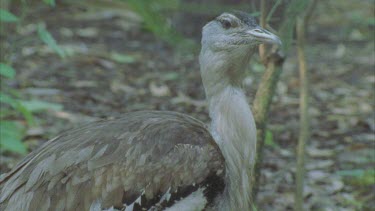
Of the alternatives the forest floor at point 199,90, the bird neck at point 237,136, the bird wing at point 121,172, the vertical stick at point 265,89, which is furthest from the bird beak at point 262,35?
the forest floor at point 199,90

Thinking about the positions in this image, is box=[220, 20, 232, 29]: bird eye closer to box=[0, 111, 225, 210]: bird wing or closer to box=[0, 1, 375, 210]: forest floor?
box=[0, 111, 225, 210]: bird wing

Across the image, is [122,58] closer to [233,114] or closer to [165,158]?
[233,114]

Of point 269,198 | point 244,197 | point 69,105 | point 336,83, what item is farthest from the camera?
point 336,83

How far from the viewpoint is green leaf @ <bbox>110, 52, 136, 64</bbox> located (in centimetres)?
815

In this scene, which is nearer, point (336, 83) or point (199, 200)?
point (199, 200)

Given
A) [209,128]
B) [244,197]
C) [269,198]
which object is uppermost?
[209,128]

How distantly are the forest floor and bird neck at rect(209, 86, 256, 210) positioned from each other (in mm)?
1249

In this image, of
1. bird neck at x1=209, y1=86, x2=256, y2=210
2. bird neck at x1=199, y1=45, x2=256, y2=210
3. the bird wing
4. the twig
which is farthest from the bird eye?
the twig

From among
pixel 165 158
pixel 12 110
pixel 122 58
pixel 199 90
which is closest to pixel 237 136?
pixel 165 158

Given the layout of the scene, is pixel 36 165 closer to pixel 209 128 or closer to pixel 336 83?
pixel 209 128

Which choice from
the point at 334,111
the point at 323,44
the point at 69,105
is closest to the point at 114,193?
the point at 69,105

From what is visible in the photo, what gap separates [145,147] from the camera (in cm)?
335

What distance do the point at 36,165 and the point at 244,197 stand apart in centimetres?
98

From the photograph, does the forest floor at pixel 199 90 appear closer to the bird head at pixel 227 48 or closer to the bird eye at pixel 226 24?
the bird head at pixel 227 48
